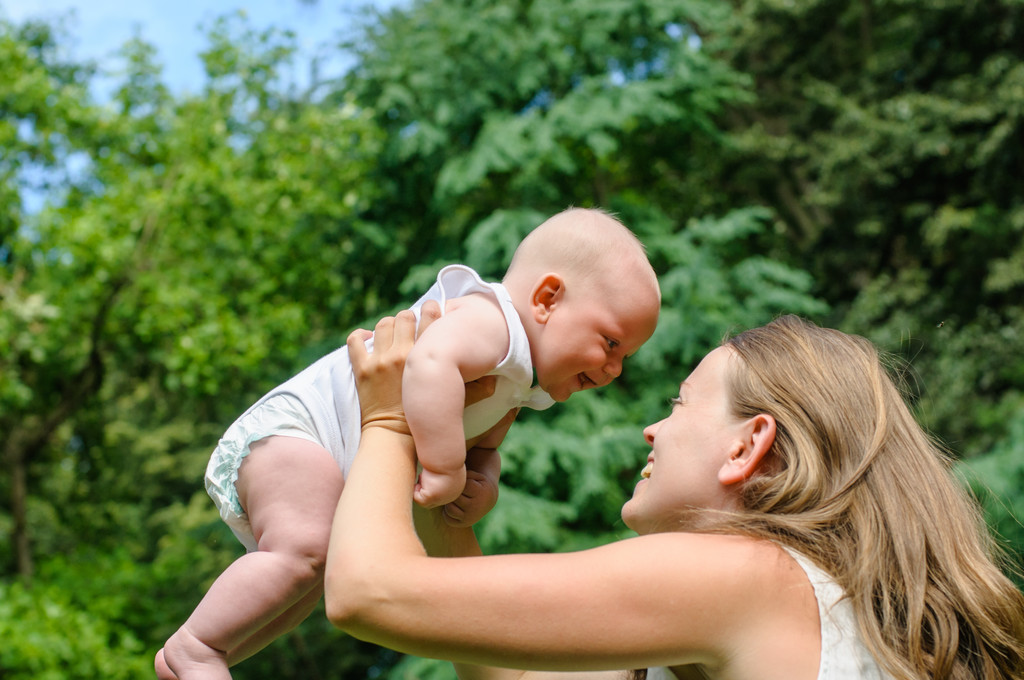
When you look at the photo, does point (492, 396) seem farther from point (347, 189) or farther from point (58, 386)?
point (58, 386)

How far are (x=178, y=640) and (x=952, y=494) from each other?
132cm

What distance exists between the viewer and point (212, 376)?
8156mm

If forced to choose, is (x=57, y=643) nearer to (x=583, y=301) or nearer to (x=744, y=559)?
(x=583, y=301)

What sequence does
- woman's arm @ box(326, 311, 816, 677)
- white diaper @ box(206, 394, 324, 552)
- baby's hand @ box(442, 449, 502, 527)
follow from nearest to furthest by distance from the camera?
woman's arm @ box(326, 311, 816, 677) → white diaper @ box(206, 394, 324, 552) → baby's hand @ box(442, 449, 502, 527)

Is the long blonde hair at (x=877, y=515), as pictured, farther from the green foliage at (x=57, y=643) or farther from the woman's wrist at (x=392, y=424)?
the green foliage at (x=57, y=643)

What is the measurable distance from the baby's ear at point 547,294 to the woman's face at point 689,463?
32 cm

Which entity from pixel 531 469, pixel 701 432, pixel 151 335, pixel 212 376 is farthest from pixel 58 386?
pixel 701 432

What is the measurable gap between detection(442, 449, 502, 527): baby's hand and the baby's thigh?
0.25 metres

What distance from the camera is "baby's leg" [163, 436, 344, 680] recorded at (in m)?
1.44

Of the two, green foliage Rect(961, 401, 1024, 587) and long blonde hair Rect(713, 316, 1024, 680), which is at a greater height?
long blonde hair Rect(713, 316, 1024, 680)

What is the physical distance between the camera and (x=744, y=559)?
1234 millimetres

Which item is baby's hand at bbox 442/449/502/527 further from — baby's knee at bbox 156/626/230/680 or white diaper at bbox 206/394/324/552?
baby's knee at bbox 156/626/230/680

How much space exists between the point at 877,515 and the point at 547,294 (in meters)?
0.69

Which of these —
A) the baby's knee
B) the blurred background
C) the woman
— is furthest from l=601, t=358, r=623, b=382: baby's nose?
the blurred background
